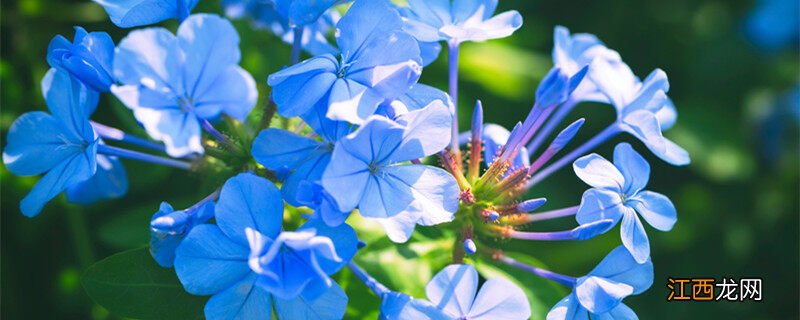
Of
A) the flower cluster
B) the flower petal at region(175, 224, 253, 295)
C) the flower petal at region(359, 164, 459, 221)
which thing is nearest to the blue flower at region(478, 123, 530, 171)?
the flower cluster

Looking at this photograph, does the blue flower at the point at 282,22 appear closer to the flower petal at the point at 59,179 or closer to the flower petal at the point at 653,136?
the flower petal at the point at 59,179

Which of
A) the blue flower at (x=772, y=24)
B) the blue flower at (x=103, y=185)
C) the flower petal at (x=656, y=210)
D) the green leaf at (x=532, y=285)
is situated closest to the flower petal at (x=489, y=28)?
the flower petal at (x=656, y=210)

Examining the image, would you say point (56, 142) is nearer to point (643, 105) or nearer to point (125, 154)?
point (125, 154)

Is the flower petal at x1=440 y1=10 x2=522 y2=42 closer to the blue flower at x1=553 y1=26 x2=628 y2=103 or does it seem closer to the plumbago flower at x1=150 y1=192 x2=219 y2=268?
the blue flower at x1=553 y1=26 x2=628 y2=103

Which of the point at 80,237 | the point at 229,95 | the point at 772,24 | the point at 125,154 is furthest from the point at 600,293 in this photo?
the point at 772,24

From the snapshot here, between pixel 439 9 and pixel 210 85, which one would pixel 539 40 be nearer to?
pixel 439 9

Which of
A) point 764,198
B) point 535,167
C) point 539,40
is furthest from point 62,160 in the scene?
point 764,198
